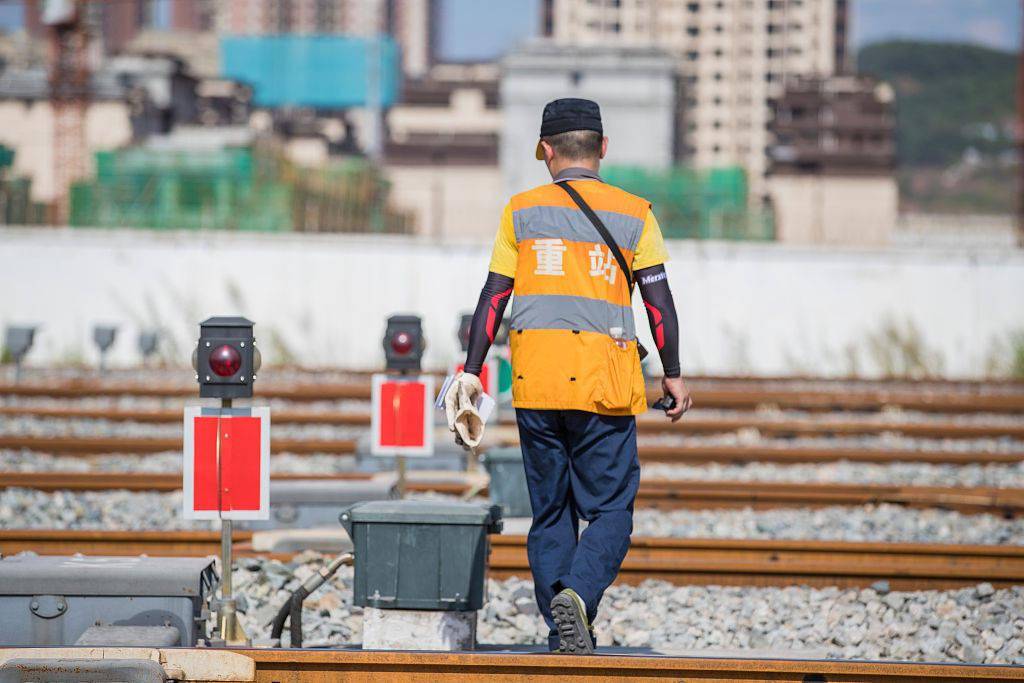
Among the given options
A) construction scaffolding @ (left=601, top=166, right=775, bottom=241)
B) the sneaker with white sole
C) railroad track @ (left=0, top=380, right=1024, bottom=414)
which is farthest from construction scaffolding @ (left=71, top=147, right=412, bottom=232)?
the sneaker with white sole

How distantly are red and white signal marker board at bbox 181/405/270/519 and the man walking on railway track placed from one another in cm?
126

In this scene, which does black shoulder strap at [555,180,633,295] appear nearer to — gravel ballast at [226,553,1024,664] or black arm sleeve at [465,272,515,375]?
black arm sleeve at [465,272,515,375]

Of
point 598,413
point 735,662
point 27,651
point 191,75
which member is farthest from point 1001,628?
point 191,75

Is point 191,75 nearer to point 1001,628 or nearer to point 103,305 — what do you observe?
point 103,305

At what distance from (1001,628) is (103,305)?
20131 millimetres

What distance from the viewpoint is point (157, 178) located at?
1232 inches

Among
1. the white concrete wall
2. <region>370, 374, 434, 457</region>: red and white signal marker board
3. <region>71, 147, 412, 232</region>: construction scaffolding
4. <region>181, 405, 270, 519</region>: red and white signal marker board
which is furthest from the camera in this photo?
<region>71, 147, 412, 232</region>: construction scaffolding

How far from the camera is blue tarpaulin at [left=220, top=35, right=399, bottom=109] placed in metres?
98.5

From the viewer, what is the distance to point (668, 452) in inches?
525

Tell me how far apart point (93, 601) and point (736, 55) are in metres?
124

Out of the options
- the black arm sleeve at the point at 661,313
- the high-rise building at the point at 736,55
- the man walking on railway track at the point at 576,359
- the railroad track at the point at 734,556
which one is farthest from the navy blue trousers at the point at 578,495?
the high-rise building at the point at 736,55

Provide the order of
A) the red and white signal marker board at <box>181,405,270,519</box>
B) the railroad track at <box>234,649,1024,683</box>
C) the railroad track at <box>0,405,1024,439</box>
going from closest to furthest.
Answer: the railroad track at <box>234,649,1024,683</box> < the red and white signal marker board at <box>181,405,270,519</box> < the railroad track at <box>0,405,1024,439</box>

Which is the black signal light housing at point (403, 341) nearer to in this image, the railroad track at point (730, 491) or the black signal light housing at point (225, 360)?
the railroad track at point (730, 491)

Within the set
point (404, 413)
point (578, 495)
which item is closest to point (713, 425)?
point (404, 413)
